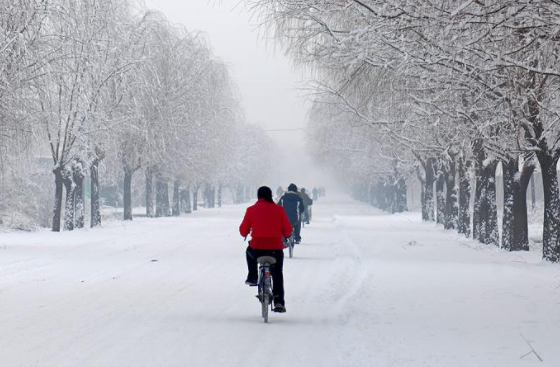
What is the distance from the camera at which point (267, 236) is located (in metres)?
11.2

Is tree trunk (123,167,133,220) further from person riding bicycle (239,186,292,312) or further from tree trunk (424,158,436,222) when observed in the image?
person riding bicycle (239,186,292,312)

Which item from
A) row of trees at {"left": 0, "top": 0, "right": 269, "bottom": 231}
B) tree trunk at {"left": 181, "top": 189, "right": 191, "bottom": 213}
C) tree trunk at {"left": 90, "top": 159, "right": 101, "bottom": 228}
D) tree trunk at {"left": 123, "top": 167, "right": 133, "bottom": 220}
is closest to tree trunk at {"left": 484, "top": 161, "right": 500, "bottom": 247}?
row of trees at {"left": 0, "top": 0, "right": 269, "bottom": 231}

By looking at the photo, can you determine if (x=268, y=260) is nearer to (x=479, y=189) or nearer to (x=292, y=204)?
(x=292, y=204)

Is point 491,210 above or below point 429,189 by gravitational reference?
below

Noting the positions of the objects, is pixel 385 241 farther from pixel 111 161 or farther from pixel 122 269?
pixel 111 161

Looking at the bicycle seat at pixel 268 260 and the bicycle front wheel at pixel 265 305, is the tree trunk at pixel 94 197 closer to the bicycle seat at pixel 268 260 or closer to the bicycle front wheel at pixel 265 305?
the bicycle seat at pixel 268 260

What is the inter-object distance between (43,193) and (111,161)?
1994 cm

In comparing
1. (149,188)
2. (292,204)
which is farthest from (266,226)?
(149,188)

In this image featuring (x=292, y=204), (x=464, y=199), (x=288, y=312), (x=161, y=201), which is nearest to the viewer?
(x=288, y=312)

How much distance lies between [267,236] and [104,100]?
23.6m

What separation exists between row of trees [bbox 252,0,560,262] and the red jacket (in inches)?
91.3

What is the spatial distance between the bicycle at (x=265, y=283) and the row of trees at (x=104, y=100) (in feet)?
32.8

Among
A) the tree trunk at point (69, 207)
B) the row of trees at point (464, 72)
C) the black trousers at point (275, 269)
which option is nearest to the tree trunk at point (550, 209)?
the row of trees at point (464, 72)

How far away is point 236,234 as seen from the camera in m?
32.0
